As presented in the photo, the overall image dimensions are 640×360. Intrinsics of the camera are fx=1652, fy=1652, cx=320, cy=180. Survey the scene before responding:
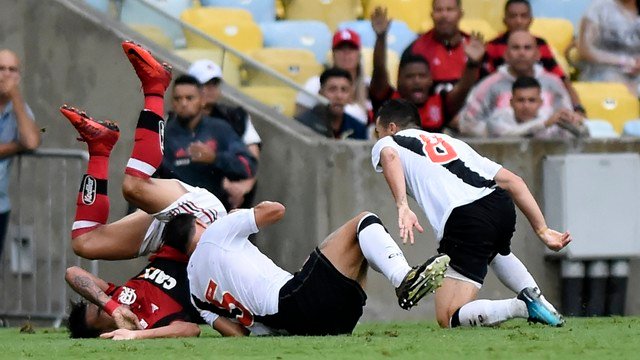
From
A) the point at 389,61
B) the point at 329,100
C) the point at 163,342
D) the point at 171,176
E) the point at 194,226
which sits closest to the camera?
the point at 163,342

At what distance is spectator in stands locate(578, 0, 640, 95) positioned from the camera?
14867mm

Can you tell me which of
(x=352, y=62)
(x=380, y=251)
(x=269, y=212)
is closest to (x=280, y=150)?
(x=352, y=62)

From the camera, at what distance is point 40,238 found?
1283cm

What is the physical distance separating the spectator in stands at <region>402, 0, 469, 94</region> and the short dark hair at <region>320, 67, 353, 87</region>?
0.65 m

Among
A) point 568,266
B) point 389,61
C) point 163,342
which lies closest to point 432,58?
point 389,61

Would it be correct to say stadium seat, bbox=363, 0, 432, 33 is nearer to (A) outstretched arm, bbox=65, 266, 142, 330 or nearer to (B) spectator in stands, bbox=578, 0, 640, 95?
(B) spectator in stands, bbox=578, 0, 640, 95

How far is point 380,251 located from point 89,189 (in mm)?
2502

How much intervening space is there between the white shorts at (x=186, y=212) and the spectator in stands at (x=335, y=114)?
2413 millimetres

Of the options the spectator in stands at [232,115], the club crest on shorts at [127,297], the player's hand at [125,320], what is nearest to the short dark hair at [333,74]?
the spectator in stands at [232,115]

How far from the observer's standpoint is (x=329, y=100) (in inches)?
515

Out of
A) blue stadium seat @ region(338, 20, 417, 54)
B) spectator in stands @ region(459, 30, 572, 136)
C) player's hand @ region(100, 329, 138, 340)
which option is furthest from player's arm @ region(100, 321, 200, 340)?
blue stadium seat @ region(338, 20, 417, 54)

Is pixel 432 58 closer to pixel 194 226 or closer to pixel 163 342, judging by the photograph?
pixel 194 226

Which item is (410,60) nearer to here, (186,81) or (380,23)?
(380,23)

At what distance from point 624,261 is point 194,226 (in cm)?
433
